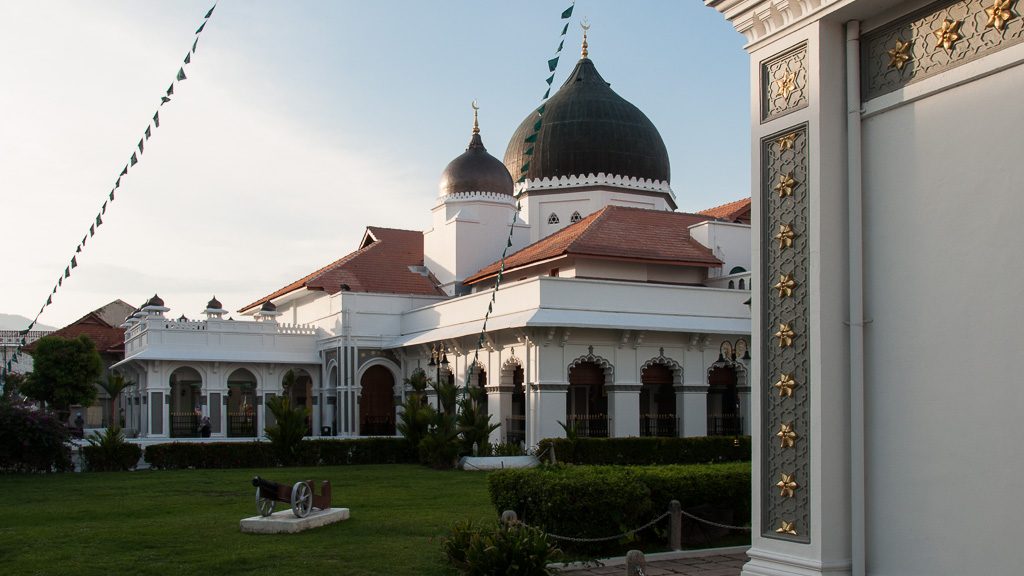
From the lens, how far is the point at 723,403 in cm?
2817

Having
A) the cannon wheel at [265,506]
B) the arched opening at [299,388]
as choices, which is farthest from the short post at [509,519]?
the arched opening at [299,388]

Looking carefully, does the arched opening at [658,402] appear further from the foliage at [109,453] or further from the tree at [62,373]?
the tree at [62,373]

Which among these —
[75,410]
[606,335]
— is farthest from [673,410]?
[75,410]

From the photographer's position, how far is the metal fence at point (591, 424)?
24.8 metres

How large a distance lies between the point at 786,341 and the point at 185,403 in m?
30.5

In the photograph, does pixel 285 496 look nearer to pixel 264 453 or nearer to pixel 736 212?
pixel 264 453

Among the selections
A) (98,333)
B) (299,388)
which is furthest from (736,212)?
(98,333)

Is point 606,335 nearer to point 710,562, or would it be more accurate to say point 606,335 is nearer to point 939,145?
point 710,562

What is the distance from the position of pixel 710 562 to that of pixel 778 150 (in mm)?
4429

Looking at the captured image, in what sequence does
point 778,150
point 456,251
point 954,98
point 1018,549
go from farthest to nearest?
1. point 456,251
2. point 778,150
3. point 954,98
4. point 1018,549

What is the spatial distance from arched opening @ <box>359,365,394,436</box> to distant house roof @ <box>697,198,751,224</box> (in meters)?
11.5

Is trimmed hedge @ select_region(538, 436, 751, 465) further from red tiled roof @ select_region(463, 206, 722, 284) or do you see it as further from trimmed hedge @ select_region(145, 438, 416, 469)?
red tiled roof @ select_region(463, 206, 722, 284)

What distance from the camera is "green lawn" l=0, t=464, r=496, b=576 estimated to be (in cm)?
936

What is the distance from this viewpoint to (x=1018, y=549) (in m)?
5.42
